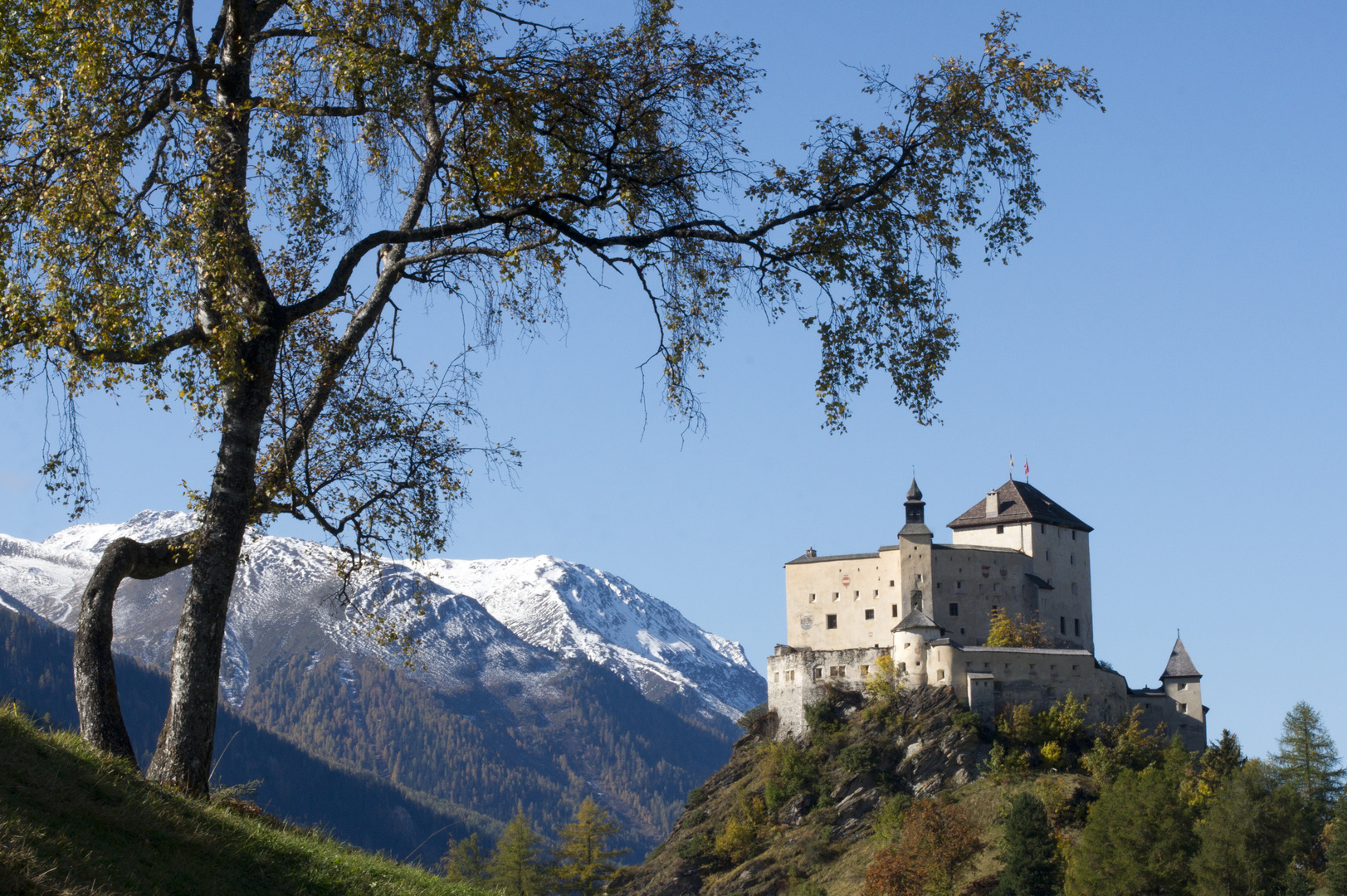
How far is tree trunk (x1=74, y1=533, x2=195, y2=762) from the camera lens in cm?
1335

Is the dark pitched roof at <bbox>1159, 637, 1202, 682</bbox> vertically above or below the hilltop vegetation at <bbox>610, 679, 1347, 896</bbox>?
above

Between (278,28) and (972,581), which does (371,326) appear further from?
(972,581)

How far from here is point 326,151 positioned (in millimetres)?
15328

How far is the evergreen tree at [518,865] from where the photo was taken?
275 feet

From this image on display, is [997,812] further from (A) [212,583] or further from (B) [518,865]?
(A) [212,583]

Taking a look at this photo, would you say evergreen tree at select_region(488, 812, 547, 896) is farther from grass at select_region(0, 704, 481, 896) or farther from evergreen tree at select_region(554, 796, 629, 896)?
grass at select_region(0, 704, 481, 896)

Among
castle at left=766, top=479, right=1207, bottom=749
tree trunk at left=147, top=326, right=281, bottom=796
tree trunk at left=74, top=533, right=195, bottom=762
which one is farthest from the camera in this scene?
castle at left=766, top=479, right=1207, bottom=749

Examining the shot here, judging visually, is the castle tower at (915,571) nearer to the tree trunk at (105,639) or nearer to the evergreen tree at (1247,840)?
the evergreen tree at (1247,840)

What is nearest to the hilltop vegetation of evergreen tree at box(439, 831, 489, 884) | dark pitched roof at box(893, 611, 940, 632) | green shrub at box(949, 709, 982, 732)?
green shrub at box(949, 709, 982, 732)

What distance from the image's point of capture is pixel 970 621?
80.2 m

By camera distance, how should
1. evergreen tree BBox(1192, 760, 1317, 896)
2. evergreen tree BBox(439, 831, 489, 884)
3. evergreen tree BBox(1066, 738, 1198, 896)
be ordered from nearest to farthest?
evergreen tree BBox(1192, 760, 1317, 896) → evergreen tree BBox(1066, 738, 1198, 896) → evergreen tree BBox(439, 831, 489, 884)

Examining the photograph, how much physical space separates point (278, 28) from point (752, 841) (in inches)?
2802

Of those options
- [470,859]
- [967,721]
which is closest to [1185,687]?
[967,721]

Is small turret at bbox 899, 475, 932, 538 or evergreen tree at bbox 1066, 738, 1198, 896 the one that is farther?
small turret at bbox 899, 475, 932, 538
